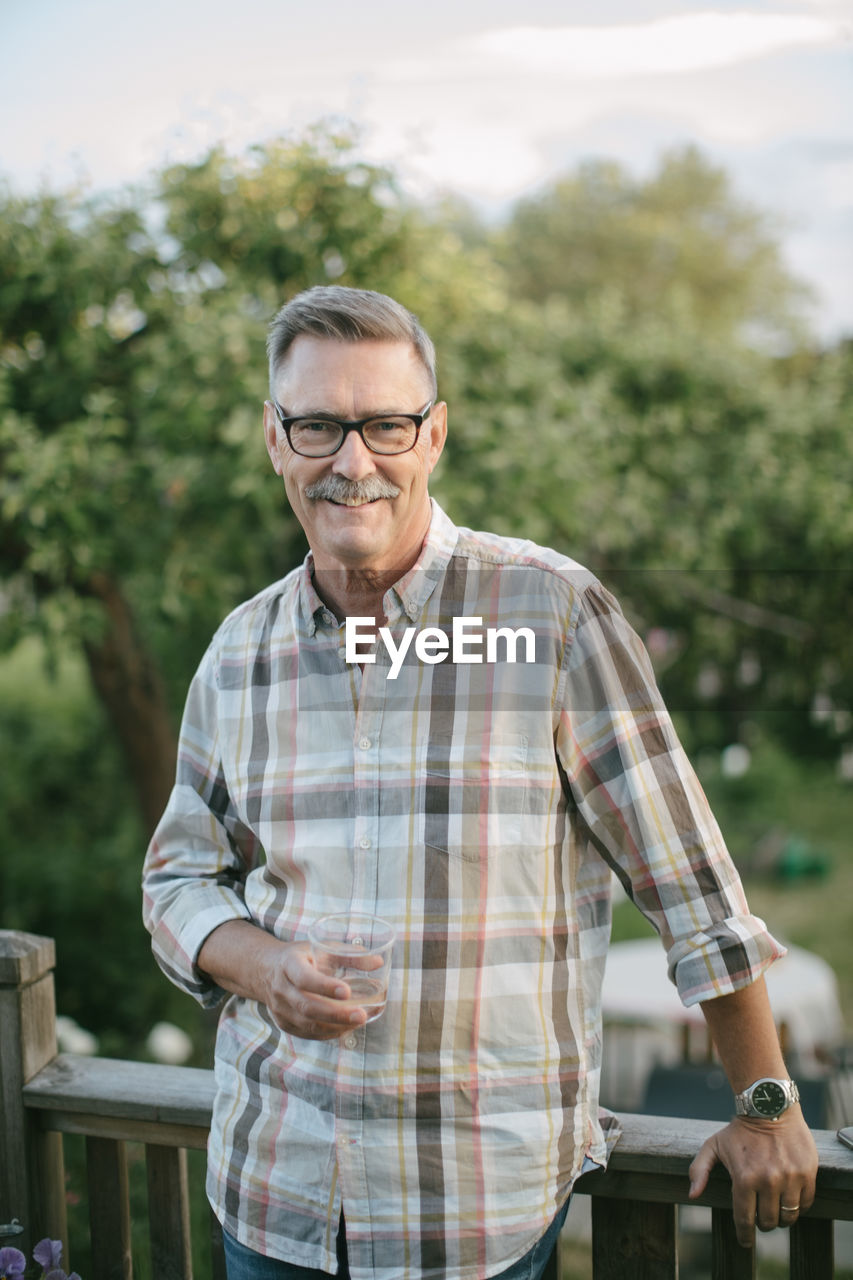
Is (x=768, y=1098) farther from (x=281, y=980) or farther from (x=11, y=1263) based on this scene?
(x=11, y=1263)

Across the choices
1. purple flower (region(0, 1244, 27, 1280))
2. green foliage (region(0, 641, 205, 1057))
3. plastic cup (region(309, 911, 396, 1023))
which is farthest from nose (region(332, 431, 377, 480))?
green foliage (region(0, 641, 205, 1057))

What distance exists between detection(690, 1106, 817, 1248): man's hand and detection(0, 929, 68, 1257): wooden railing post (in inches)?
37.4

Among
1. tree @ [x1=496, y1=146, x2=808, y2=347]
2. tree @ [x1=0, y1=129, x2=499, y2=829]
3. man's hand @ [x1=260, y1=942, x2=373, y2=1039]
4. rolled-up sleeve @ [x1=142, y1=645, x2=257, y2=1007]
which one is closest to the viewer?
man's hand @ [x1=260, y1=942, x2=373, y2=1039]

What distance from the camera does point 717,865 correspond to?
1114mm

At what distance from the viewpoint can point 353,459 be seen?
1.22 metres

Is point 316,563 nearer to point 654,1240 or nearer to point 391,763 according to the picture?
point 391,763

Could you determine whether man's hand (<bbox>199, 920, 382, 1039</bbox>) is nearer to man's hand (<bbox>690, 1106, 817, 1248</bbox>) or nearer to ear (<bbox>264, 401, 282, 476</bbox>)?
man's hand (<bbox>690, 1106, 817, 1248</bbox>)

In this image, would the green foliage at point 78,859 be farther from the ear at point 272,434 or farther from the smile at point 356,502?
the smile at point 356,502

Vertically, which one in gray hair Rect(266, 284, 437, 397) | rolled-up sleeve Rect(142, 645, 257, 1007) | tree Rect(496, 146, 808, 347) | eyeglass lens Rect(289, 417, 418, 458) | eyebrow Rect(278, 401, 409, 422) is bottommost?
rolled-up sleeve Rect(142, 645, 257, 1007)

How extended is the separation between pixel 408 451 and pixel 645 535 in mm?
3305

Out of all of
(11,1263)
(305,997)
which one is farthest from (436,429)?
(11,1263)

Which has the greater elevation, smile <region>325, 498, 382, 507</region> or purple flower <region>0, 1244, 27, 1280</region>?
smile <region>325, 498, 382, 507</region>

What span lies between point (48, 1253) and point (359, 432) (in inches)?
45.6

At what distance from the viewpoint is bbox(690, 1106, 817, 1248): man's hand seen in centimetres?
113
